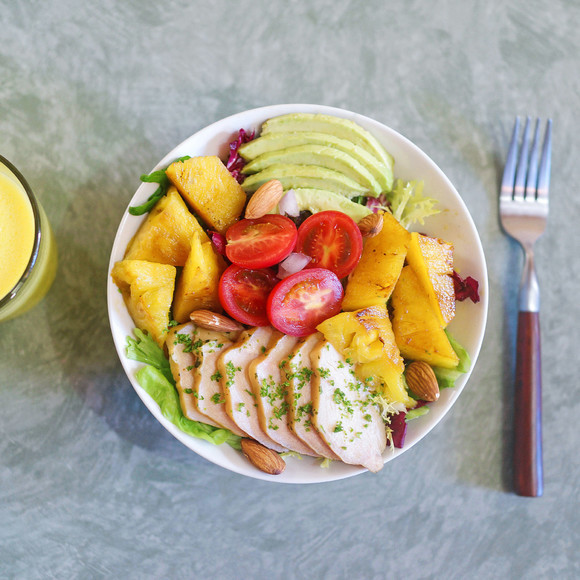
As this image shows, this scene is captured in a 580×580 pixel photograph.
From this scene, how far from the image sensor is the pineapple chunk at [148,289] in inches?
72.7

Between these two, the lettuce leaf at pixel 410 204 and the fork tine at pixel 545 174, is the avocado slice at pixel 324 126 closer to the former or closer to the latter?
the lettuce leaf at pixel 410 204

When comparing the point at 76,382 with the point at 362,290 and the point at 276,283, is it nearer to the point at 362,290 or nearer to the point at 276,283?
the point at 276,283

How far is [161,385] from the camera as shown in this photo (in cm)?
194

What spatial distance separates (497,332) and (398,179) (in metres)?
0.77

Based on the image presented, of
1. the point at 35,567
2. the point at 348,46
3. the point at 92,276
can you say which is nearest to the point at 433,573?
the point at 35,567

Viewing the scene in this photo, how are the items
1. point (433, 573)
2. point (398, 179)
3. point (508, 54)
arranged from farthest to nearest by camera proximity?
point (508, 54) → point (433, 573) → point (398, 179)

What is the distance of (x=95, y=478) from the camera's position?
2197mm

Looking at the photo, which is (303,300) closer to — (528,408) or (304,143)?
(304,143)

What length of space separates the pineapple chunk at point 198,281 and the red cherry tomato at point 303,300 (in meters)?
0.20

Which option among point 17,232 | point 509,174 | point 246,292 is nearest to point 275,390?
point 246,292

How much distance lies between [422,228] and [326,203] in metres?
0.40

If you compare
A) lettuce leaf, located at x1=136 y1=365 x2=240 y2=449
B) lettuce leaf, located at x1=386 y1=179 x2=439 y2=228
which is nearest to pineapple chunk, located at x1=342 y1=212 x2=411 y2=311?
lettuce leaf, located at x1=386 y1=179 x2=439 y2=228

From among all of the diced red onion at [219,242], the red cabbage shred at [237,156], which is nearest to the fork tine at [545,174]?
the red cabbage shred at [237,156]

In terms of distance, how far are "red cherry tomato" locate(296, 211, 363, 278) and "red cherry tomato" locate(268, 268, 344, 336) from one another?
2.1 inches
